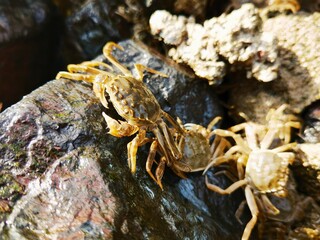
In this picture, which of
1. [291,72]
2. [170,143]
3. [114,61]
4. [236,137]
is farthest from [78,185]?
[291,72]

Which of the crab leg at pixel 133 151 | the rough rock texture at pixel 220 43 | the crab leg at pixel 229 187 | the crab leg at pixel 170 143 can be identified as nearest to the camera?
the crab leg at pixel 133 151

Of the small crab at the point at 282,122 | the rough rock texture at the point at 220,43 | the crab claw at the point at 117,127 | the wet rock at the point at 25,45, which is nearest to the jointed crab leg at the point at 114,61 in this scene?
the rough rock texture at the point at 220,43

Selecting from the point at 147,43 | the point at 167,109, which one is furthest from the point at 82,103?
the point at 147,43

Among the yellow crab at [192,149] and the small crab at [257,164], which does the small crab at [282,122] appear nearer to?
the small crab at [257,164]

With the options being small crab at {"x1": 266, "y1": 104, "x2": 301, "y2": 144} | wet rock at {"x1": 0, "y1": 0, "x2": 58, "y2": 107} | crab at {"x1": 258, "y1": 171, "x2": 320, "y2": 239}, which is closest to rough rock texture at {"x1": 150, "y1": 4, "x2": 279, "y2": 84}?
small crab at {"x1": 266, "y1": 104, "x2": 301, "y2": 144}

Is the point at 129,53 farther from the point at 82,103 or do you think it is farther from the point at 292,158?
the point at 292,158

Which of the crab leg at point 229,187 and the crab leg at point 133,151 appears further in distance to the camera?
the crab leg at point 229,187

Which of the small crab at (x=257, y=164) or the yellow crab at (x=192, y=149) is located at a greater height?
the yellow crab at (x=192, y=149)
